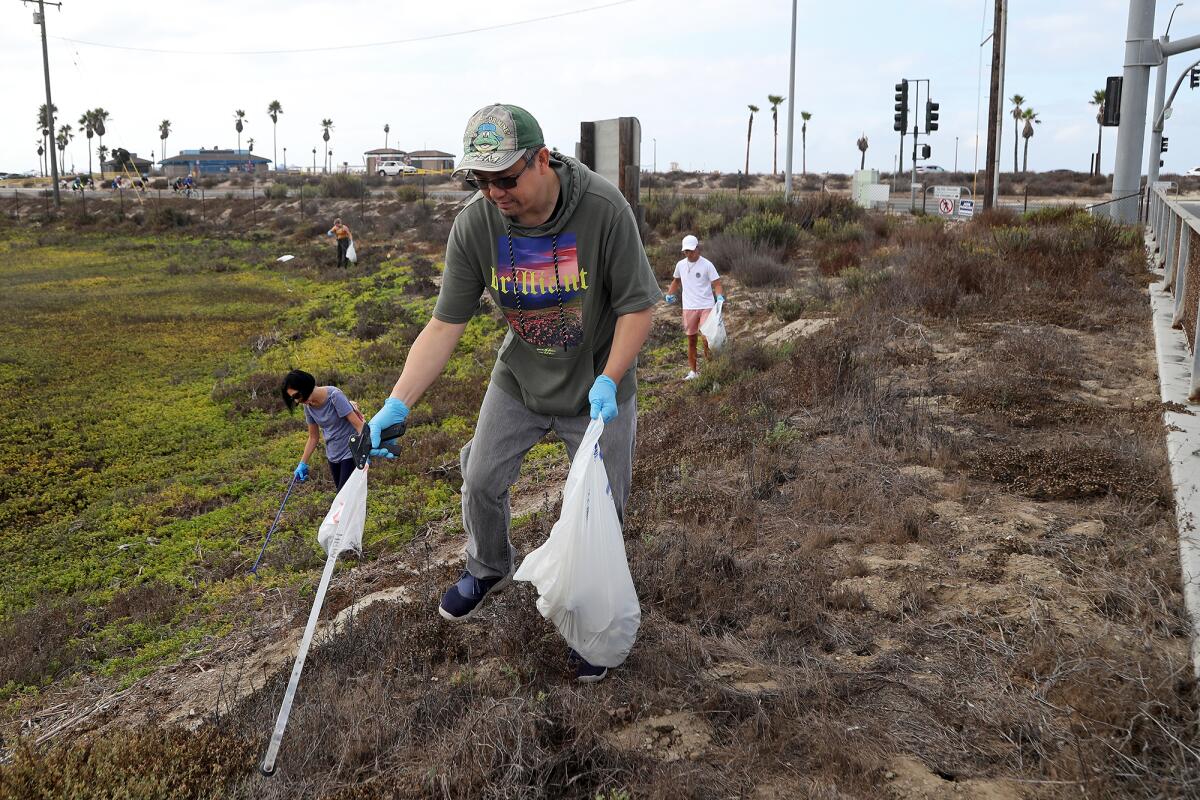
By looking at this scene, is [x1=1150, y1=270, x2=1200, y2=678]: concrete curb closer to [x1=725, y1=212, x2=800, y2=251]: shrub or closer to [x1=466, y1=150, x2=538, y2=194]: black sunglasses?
[x1=466, y1=150, x2=538, y2=194]: black sunglasses

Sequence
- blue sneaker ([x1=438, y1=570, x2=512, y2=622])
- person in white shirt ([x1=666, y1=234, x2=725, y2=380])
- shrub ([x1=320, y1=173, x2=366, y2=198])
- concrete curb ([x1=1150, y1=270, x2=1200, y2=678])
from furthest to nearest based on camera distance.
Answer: shrub ([x1=320, y1=173, x2=366, y2=198]) → person in white shirt ([x1=666, y1=234, x2=725, y2=380]) → blue sneaker ([x1=438, y1=570, x2=512, y2=622]) → concrete curb ([x1=1150, y1=270, x2=1200, y2=678])

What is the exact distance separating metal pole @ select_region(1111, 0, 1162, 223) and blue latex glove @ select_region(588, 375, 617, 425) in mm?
16269

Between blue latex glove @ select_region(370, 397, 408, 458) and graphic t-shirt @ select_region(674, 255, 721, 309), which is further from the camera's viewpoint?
graphic t-shirt @ select_region(674, 255, 721, 309)

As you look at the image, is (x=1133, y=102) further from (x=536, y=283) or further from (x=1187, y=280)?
(x=536, y=283)

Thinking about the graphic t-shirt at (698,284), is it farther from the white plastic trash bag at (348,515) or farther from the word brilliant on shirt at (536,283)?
the white plastic trash bag at (348,515)

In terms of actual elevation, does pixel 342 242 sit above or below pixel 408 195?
below

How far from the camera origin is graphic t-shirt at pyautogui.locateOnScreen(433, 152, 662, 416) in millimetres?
3172

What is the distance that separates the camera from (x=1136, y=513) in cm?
419

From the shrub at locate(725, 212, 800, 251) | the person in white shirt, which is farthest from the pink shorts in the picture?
the shrub at locate(725, 212, 800, 251)

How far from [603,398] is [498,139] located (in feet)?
2.96

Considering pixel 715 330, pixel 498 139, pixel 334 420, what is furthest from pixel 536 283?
pixel 715 330

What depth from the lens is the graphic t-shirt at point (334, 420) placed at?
675cm

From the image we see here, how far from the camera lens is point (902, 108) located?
27234 millimetres

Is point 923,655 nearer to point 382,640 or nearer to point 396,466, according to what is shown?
point 382,640
